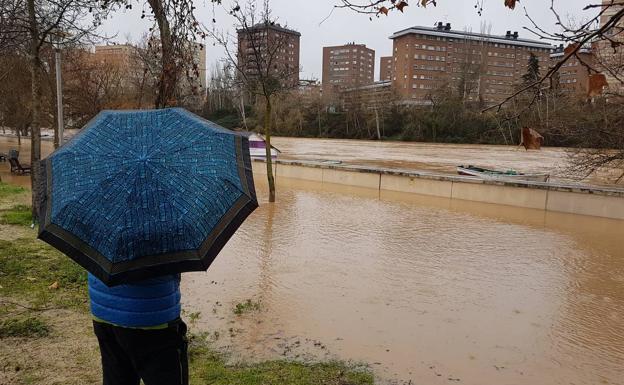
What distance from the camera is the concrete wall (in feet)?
50.8

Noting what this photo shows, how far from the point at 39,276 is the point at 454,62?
79420 mm

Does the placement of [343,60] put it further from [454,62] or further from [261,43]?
[261,43]

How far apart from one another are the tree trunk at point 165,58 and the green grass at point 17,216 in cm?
516

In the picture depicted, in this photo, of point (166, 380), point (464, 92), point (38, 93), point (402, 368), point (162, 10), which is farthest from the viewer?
point (464, 92)

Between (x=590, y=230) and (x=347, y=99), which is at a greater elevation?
(x=347, y=99)

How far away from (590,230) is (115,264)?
14635mm

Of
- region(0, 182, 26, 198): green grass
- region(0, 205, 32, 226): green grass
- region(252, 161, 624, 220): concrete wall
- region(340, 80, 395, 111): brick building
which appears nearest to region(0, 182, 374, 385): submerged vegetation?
region(0, 205, 32, 226): green grass

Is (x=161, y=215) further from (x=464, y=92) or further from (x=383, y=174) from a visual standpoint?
(x=464, y=92)

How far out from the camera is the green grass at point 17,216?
9.74m

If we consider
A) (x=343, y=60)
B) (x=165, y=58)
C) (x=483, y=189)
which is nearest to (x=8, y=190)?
(x=165, y=58)

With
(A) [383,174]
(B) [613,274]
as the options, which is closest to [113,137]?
(B) [613,274]

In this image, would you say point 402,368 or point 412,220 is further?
point 412,220

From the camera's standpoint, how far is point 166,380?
2.27 metres

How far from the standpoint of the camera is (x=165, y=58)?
6215 mm
